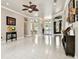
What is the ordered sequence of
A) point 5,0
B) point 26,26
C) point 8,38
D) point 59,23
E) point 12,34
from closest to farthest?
1. point 5,0
2. point 8,38
3. point 12,34
4. point 26,26
5. point 59,23

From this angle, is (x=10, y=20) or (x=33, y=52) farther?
(x=10, y=20)

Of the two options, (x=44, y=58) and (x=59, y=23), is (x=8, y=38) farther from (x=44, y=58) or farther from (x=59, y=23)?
(x=59, y=23)

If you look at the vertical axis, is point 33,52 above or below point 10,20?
below

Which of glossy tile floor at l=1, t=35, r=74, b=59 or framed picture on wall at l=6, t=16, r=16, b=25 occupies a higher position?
framed picture on wall at l=6, t=16, r=16, b=25

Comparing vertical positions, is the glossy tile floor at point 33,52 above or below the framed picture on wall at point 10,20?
below

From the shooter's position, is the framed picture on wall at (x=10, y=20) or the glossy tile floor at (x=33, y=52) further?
the framed picture on wall at (x=10, y=20)

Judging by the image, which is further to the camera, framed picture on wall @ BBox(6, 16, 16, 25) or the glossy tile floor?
framed picture on wall @ BBox(6, 16, 16, 25)

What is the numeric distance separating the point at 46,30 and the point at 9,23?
12.2 m

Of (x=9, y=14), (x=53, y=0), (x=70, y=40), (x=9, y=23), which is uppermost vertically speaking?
(x=53, y=0)

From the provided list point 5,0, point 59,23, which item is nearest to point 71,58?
→ point 5,0

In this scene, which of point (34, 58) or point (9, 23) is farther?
point (9, 23)

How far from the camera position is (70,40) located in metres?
5.16

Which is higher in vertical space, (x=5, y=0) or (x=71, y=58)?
(x=5, y=0)

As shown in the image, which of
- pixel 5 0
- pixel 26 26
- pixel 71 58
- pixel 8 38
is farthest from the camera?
pixel 26 26
